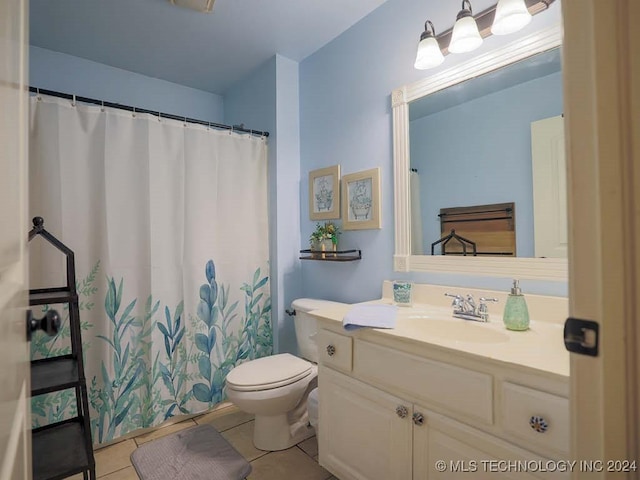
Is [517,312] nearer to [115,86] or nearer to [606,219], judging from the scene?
[606,219]

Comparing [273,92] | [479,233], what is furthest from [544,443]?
[273,92]

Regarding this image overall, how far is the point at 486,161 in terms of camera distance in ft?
4.58

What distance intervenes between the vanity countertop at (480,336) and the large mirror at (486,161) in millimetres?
237

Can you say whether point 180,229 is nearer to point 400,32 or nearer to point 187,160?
point 187,160

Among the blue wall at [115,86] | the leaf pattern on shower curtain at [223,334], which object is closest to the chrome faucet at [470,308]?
the leaf pattern on shower curtain at [223,334]

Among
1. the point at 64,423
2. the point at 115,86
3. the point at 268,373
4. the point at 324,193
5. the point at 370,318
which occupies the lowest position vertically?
the point at 64,423

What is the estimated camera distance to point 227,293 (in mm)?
2162

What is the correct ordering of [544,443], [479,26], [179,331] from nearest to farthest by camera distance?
[544,443]
[479,26]
[179,331]

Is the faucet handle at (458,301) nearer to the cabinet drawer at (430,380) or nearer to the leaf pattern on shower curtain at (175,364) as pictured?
the cabinet drawer at (430,380)

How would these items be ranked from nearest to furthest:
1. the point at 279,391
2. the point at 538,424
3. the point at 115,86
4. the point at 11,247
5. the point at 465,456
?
1. the point at 11,247
2. the point at 538,424
3. the point at 465,456
4. the point at 279,391
5. the point at 115,86

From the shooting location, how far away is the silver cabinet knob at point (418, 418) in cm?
103

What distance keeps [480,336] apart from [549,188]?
24.5 inches

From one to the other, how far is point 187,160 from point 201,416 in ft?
5.44

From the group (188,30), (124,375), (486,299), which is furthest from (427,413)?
(188,30)
